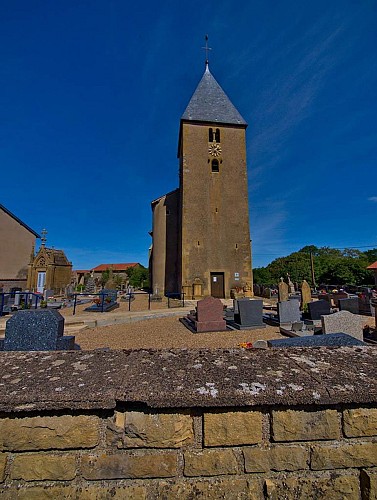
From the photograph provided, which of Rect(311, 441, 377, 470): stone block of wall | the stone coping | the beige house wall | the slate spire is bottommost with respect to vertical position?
Rect(311, 441, 377, 470): stone block of wall

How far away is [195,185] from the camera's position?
22.9 metres

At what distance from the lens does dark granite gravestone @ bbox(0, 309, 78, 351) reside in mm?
4445

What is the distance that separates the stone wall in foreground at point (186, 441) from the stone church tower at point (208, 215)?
784 inches

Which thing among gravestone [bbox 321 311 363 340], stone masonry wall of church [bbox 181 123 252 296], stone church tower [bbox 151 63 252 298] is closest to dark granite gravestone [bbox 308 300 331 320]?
gravestone [bbox 321 311 363 340]

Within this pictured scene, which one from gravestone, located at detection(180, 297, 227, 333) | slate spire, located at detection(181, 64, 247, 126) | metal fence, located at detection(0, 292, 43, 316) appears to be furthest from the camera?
slate spire, located at detection(181, 64, 247, 126)

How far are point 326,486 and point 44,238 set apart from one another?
32.5 metres

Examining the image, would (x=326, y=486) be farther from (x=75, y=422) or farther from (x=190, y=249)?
(x=190, y=249)

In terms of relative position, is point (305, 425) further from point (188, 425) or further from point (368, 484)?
point (188, 425)

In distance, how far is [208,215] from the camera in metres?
22.6

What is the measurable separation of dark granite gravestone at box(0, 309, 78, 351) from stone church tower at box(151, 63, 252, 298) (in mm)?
16691

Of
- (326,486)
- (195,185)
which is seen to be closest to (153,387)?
(326,486)

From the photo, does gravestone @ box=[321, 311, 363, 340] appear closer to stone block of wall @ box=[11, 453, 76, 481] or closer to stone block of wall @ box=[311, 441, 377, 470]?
stone block of wall @ box=[311, 441, 377, 470]

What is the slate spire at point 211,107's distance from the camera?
24.2 metres

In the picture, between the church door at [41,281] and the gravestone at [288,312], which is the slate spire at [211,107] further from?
the church door at [41,281]
